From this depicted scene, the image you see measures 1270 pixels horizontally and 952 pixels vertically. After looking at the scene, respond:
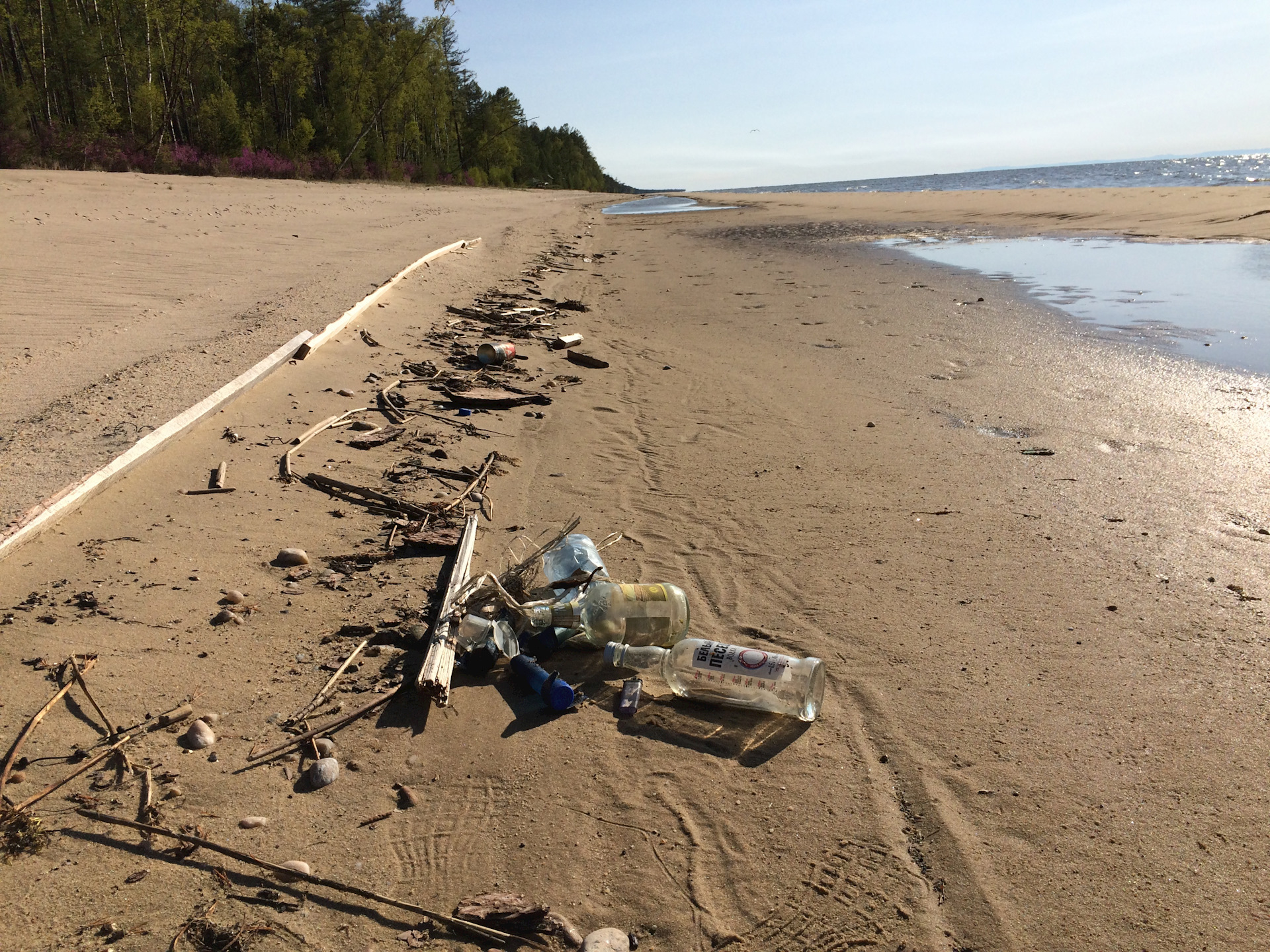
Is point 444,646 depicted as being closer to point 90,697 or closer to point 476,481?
point 90,697

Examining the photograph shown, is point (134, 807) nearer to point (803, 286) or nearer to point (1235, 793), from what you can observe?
point (1235, 793)

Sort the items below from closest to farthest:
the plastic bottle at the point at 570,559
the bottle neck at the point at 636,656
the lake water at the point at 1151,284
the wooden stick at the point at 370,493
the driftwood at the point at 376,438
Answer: the bottle neck at the point at 636,656, the plastic bottle at the point at 570,559, the wooden stick at the point at 370,493, the driftwood at the point at 376,438, the lake water at the point at 1151,284

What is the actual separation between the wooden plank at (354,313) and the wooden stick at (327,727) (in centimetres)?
318

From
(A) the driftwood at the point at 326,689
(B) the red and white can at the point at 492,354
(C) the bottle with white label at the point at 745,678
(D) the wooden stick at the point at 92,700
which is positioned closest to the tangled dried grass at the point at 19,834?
(D) the wooden stick at the point at 92,700

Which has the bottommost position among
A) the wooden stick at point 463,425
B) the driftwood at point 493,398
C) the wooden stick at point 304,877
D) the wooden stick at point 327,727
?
the wooden stick at point 304,877

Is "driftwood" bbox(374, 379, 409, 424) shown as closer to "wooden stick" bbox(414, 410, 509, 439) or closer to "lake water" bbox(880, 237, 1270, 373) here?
"wooden stick" bbox(414, 410, 509, 439)

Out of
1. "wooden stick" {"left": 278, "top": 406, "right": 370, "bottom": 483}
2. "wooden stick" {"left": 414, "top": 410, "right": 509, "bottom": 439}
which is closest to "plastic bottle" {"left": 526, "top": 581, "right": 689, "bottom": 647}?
"wooden stick" {"left": 278, "top": 406, "right": 370, "bottom": 483}

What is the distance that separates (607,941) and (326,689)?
40.7 inches

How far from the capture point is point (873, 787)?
1.97m

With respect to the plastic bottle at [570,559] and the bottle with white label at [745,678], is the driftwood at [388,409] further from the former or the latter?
the bottle with white label at [745,678]

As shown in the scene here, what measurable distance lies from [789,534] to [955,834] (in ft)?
5.28

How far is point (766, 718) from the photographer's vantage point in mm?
2273

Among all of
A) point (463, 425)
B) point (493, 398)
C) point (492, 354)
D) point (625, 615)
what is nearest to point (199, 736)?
point (625, 615)

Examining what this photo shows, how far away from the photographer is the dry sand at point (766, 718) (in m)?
1.65
